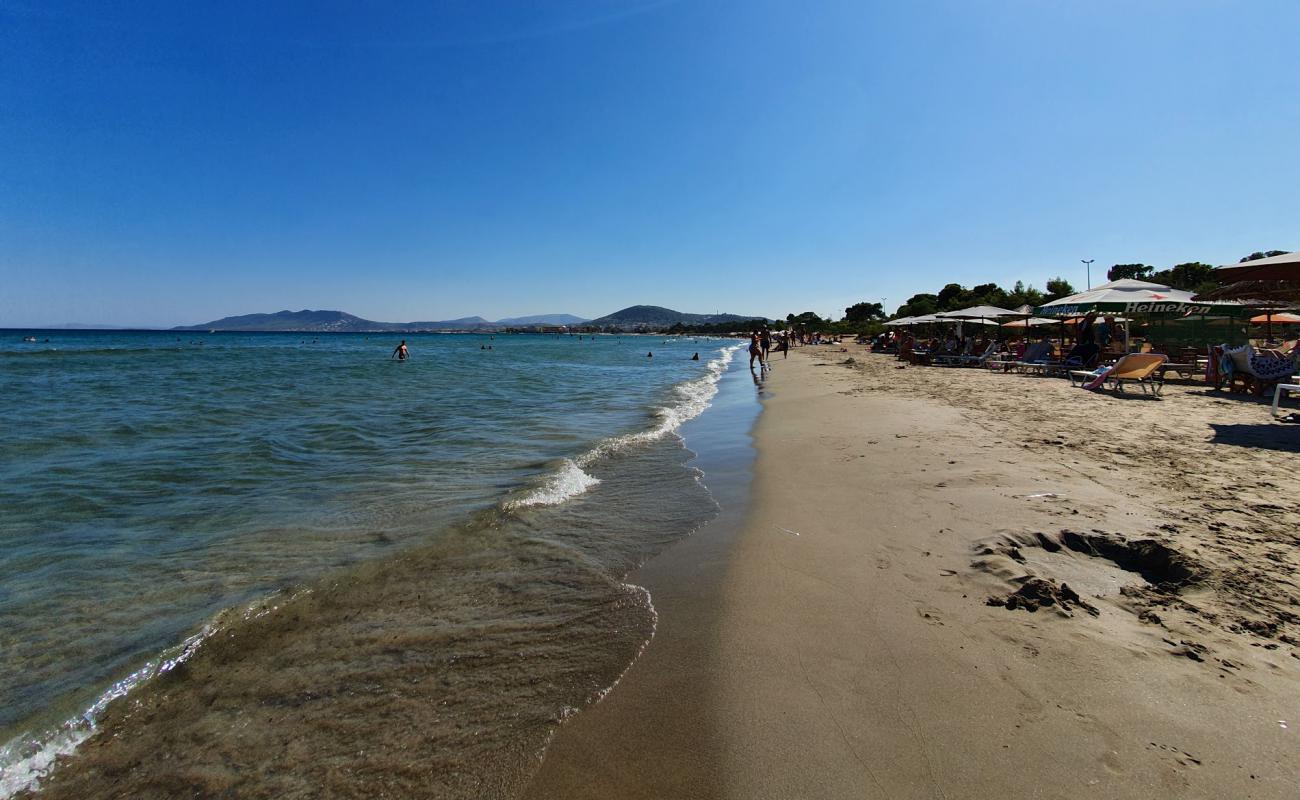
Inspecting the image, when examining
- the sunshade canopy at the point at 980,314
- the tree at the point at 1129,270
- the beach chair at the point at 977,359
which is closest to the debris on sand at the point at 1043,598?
the beach chair at the point at 977,359

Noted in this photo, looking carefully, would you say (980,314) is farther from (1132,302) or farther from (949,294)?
(949,294)

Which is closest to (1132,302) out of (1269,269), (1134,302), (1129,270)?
(1134,302)

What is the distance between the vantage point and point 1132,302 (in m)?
13.5

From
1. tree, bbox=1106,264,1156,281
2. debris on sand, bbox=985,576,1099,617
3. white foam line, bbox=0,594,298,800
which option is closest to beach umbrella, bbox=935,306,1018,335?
debris on sand, bbox=985,576,1099,617

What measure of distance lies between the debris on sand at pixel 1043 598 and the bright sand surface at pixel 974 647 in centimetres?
4

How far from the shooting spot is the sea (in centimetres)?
232

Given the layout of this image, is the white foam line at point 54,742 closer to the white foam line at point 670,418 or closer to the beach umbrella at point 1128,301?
the white foam line at point 670,418

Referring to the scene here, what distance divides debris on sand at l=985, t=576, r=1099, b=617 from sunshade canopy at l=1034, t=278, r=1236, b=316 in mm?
13313

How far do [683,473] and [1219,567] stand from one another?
476cm

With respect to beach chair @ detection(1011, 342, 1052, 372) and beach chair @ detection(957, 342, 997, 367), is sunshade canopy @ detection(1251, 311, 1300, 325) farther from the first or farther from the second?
beach chair @ detection(957, 342, 997, 367)

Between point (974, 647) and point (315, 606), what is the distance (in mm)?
3963

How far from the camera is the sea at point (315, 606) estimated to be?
232cm

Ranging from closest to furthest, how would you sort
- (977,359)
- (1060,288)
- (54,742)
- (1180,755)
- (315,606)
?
(1180,755), (54,742), (315,606), (977,359), (1060,288)

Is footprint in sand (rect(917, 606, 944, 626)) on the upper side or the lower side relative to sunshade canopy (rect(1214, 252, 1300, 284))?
lower
